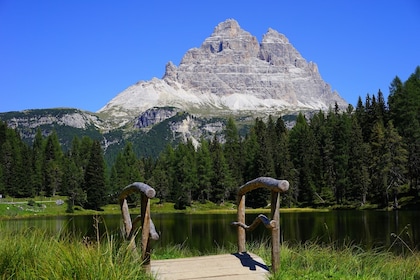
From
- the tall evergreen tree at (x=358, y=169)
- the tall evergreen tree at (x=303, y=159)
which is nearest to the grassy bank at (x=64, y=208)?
the tall evergreen tree at (x=358, y=169)

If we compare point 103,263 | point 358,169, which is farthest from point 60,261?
point 358,169

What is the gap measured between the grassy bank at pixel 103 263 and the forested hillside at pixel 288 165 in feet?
175

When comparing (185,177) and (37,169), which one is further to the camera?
(37,169)

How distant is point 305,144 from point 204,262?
81.0 metres

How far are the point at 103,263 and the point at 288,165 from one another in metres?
77.4

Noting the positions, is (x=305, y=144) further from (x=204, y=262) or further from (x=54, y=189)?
(x=204, y=262)

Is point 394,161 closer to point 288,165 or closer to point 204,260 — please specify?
point 288,165

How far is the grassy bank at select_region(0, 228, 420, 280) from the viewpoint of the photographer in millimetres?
6250

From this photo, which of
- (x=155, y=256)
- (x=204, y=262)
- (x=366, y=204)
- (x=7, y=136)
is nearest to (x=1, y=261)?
(x=204, y=262)

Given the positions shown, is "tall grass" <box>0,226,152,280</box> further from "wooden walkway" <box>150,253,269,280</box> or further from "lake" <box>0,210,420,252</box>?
"lake" <box>0,210,420,252</box>

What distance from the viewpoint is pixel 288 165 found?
8219cm

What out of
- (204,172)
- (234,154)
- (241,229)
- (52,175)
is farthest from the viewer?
(234,154)

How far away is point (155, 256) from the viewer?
12.2 metres

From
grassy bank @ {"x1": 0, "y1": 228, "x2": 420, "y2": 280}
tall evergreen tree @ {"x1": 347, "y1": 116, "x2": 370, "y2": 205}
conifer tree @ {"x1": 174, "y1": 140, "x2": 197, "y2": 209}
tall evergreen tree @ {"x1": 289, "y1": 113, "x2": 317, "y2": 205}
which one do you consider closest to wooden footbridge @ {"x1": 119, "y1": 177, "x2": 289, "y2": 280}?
grassy bank @ {"x1": 0, "y1": 228, "x2": 420, "y2": 280}
